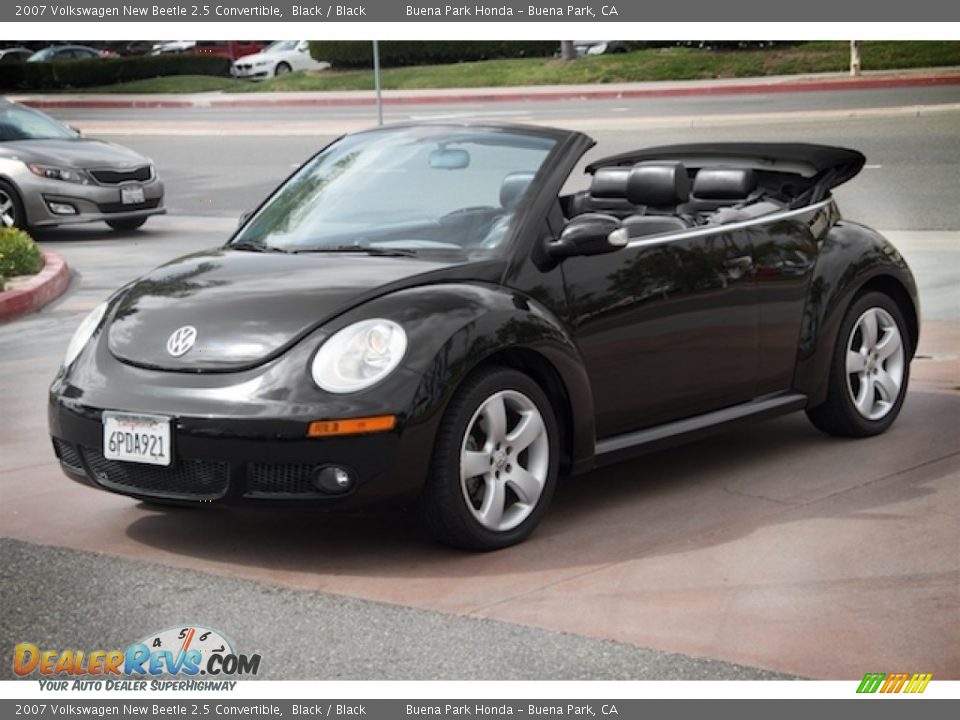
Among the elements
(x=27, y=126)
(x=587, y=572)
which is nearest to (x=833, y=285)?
(x=587, y=572)

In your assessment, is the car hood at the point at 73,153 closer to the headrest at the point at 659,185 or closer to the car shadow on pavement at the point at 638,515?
the car shadow on pavement at the point at 638,515

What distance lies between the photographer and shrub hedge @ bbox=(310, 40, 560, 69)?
22891mm

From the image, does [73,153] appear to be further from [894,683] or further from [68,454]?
[894,683]

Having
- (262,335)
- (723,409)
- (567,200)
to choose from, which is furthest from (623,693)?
(567,200)

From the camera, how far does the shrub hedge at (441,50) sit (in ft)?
75.1

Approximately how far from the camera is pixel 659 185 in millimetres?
6766

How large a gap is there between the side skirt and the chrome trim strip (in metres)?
0.68

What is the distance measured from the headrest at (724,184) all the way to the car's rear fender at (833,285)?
1.37ft

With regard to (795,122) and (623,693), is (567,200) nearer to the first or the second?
(623,693)

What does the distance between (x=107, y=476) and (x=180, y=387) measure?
1.50 ft

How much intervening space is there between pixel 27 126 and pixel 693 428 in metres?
11.3

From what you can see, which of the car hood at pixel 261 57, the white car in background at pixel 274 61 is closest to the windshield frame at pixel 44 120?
the white car in background at pixel 274 61

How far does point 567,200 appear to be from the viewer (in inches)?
297

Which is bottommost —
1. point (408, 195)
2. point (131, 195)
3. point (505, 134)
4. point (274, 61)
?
point (274, 61)
